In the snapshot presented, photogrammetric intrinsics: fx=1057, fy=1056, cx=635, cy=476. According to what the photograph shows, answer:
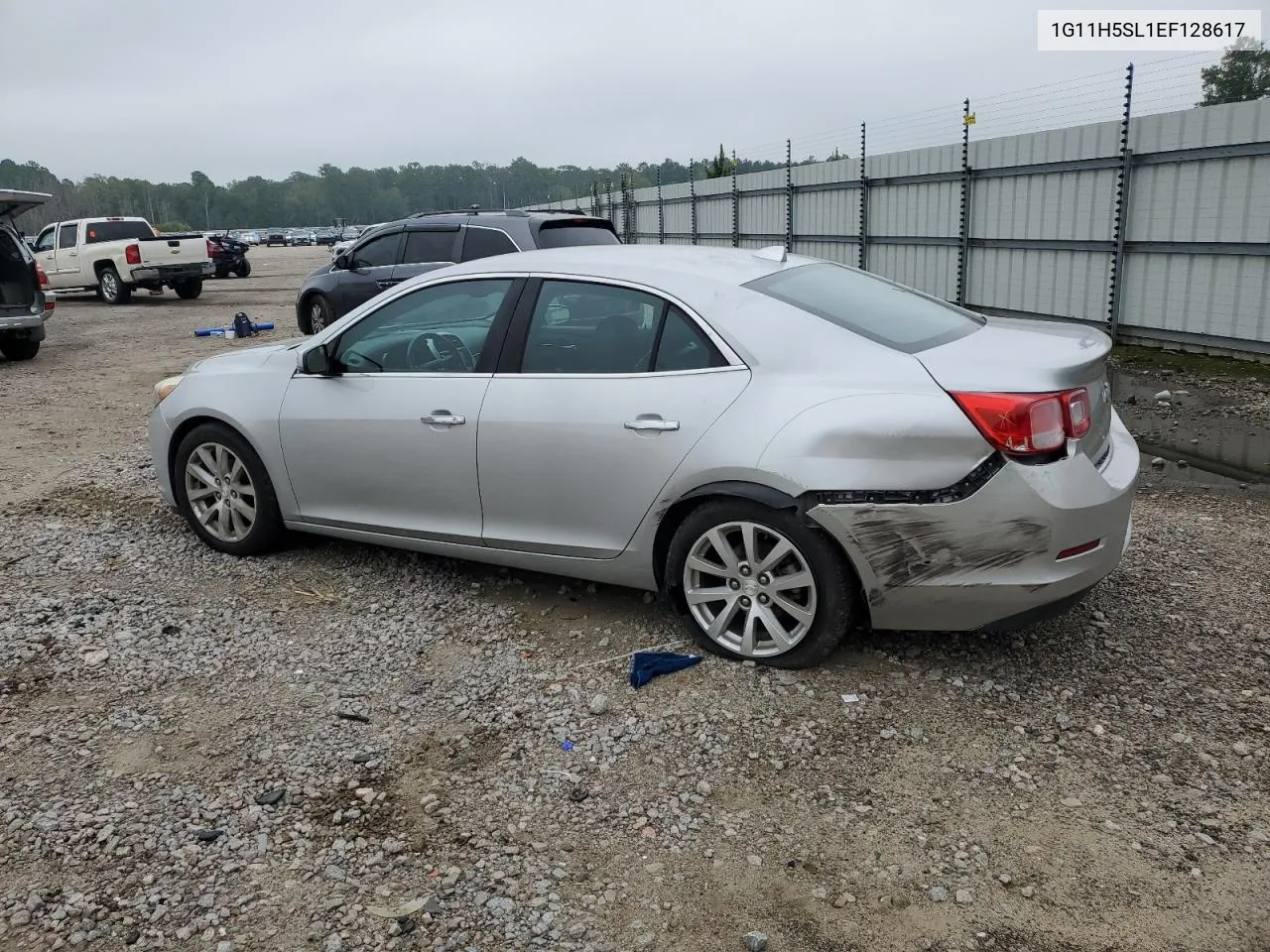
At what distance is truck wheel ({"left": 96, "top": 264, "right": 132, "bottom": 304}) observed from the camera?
2294 cm

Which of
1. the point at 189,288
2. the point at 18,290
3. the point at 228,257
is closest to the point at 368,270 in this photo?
the point at 18,290

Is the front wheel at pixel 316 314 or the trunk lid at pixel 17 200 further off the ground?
the trunk lid at pixel 17 200

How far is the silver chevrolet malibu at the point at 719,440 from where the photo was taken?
3.56 metres

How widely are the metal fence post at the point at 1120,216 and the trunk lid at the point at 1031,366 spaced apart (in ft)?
25.9

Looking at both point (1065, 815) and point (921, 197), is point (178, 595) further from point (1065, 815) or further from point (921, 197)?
point (921, 197)

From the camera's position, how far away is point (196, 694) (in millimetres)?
4004

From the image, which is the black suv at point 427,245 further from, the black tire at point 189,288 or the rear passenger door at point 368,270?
the black tire at point 189,288

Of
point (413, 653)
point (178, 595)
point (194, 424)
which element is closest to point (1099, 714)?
point (413, 653)

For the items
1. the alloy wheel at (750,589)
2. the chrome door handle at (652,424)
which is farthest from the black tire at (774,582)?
the chrome door handle at (652,424)

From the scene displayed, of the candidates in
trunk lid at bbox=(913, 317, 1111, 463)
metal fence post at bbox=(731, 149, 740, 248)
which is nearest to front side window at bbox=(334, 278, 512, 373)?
trunk lid at bbox=(913, 317, 1111, 463)

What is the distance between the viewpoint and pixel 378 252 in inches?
508

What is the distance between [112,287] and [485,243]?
15561mm

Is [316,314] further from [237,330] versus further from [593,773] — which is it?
[593,773]

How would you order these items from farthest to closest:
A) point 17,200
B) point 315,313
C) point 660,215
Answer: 1. point 660,215
2. point 315,313
3. point 17,200
